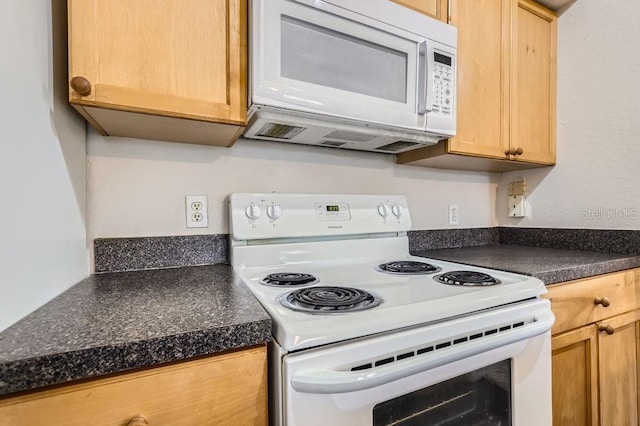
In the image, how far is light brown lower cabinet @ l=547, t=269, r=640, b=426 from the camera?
104 cm

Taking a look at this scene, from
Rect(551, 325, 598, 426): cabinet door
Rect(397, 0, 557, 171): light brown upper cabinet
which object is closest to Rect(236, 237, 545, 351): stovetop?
Rect(551, 325, 598, 426): cabinet door

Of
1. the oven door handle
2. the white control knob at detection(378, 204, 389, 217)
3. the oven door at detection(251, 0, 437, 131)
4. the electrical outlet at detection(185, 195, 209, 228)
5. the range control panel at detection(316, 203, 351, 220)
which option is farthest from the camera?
the white control knob at detection(378, 204, 389, 217)

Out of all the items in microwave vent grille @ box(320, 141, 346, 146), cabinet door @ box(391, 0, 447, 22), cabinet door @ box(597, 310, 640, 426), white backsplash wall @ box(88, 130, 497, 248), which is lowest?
cabinet door @ box(597, 310, 640, 426)

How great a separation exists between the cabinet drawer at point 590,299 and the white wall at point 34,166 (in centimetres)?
136

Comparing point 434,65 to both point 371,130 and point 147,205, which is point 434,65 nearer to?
point 371,130

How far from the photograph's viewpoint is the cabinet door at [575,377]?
103cm

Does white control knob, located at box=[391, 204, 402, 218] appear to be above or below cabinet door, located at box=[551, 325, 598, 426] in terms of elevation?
above

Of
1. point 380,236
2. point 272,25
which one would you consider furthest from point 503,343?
point 272,25

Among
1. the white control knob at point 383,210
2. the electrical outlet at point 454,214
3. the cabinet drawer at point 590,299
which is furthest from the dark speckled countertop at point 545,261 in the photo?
the white control knob at point 383,210

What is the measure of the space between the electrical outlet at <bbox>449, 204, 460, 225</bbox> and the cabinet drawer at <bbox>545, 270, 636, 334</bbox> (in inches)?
25.6

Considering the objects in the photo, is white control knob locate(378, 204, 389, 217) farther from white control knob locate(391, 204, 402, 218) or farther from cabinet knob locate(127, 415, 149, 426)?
cabinet knob locate(127, 415, 149, 426)

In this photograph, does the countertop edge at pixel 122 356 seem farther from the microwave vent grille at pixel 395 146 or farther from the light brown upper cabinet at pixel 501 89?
the light brown upper cabinet at pixel 501 89

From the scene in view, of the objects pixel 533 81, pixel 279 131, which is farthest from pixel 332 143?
pixel 533 81

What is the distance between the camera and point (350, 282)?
38.1 inches
